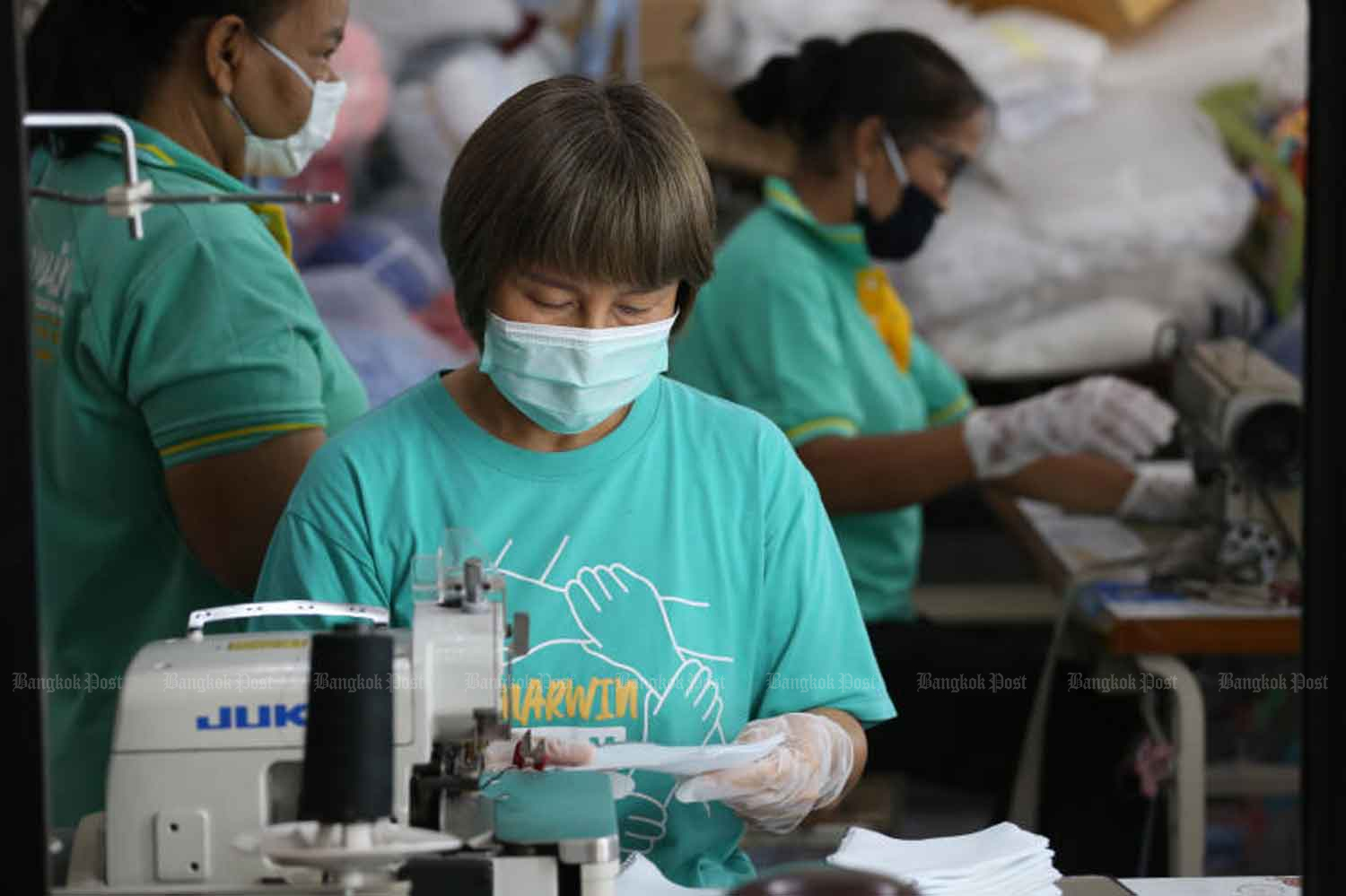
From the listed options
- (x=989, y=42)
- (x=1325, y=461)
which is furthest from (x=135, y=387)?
(x=989, y=42)

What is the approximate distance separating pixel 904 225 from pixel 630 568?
1.62 metres

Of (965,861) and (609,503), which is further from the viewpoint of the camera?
(609,503)

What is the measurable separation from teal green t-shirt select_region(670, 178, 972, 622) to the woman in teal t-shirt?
128 centimetres

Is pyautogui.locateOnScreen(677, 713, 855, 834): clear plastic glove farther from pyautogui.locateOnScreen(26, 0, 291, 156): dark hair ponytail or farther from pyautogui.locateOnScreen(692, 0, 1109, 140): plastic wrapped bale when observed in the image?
pyautogui.locateOnScreen(692, 0, 1109, 140): plastic wrapped bale

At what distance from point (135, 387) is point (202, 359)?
0.08 metres

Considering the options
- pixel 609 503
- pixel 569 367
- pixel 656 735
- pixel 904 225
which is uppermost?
pixel 904 225

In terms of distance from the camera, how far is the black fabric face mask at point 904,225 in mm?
3068

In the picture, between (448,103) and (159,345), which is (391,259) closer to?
(448,103)

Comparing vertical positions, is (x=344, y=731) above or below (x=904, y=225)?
below

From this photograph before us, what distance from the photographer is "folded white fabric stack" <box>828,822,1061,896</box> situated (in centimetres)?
146

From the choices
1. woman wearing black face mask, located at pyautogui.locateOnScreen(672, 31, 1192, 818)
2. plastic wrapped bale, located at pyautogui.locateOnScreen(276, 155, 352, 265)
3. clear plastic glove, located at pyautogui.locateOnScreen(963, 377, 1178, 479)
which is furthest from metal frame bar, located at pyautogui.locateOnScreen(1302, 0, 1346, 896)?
plastic wrapped bale, located at pyautogui.locateOnScreen(276, 155, 352, 265)

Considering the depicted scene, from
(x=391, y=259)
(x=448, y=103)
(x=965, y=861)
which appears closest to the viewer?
(x=965, y=861)

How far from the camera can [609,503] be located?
163 centimetres

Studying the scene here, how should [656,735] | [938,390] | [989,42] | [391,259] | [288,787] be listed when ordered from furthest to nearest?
[989,42], [391,259], [938,390], [656,735], [288,787]
